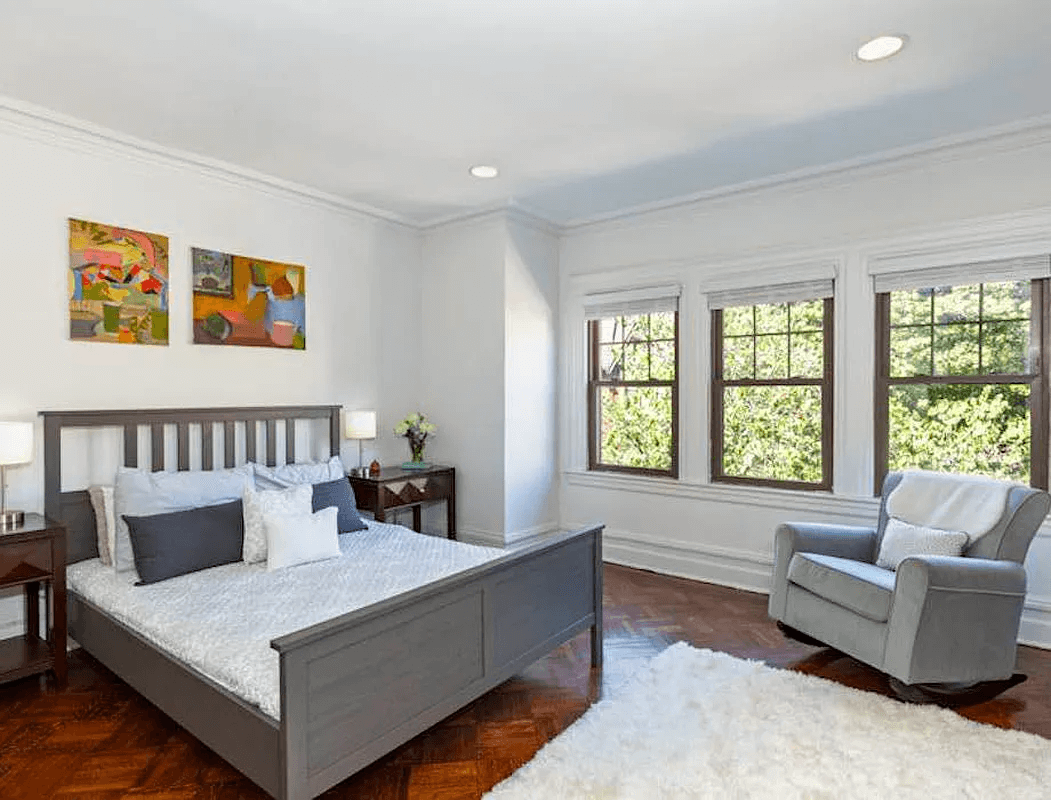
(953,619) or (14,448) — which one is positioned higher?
(14,448)

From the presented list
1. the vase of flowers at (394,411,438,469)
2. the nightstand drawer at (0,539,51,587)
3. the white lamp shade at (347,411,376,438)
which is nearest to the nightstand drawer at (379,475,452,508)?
the vase of flowers at (394,411,438,469)

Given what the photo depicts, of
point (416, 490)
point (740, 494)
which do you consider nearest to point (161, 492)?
point (416, 490)

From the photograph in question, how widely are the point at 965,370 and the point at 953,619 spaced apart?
167 cm

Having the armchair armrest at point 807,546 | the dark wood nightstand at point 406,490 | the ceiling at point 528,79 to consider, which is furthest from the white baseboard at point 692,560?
the ceiling at point 528,79

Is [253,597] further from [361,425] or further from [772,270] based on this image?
[772,270]

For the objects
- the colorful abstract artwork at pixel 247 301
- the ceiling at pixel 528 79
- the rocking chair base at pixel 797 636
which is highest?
the ceiling at pixel 528 79

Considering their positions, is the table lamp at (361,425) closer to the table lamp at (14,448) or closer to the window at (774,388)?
the table lamp at (14,448)

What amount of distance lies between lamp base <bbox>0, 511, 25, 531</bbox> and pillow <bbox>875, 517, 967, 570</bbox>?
413 cm

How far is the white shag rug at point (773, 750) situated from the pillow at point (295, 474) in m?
2.15

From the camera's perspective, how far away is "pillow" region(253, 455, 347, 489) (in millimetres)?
3802

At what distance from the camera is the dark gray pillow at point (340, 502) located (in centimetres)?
378

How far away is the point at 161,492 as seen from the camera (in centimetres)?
330

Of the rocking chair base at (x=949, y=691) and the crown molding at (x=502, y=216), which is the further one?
the crown molding at (x=502, y=216)

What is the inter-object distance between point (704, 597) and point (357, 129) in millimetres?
3544
